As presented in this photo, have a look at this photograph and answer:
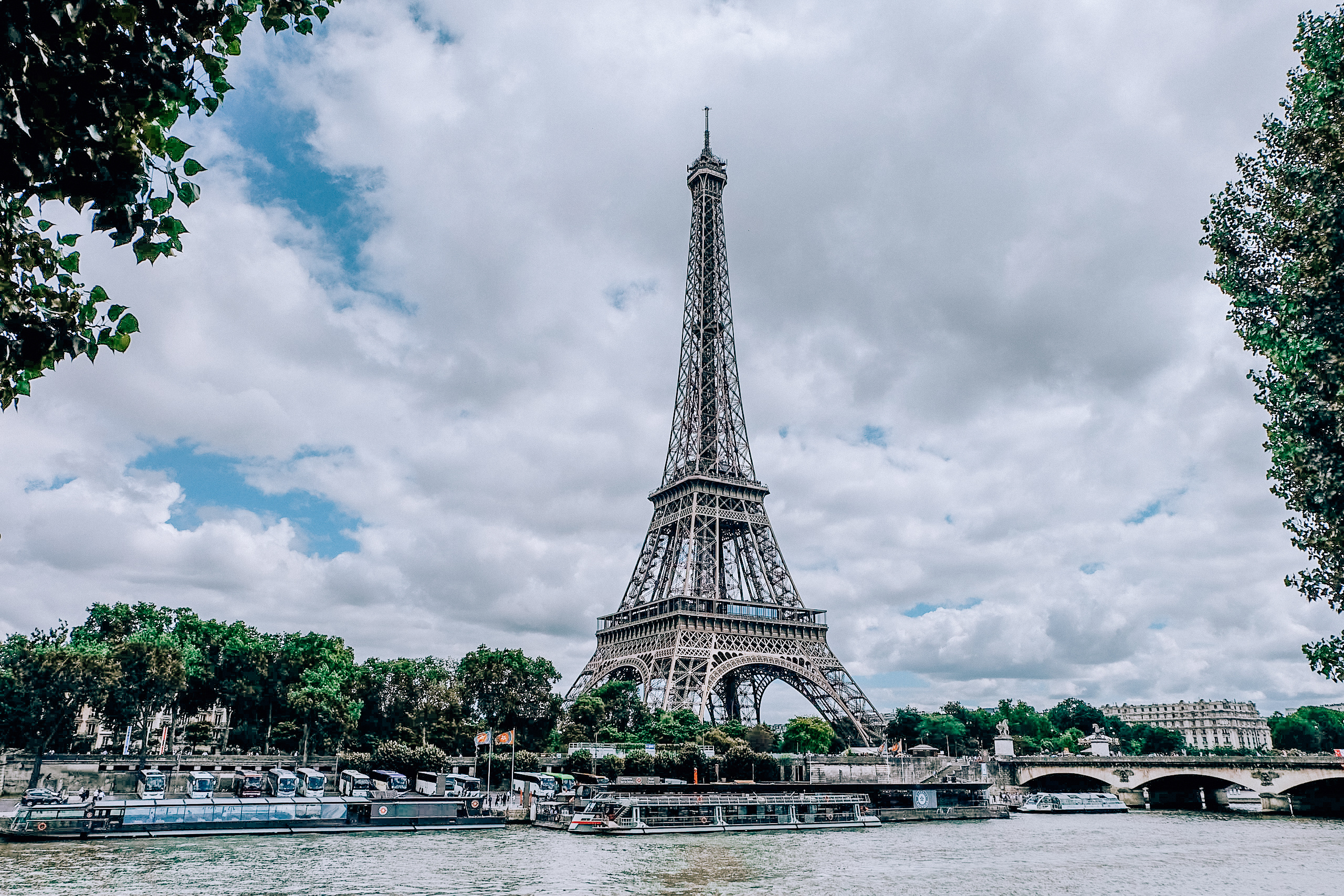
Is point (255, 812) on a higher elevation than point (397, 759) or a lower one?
lower

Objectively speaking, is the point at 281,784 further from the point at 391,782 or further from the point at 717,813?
the point at 717,813

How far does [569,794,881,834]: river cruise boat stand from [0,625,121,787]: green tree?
38186 mm

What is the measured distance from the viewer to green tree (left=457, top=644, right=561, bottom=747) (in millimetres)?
84500

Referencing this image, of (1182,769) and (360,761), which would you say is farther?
(1182,769)

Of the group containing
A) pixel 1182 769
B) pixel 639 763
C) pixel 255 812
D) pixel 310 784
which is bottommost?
pixel 1182 769

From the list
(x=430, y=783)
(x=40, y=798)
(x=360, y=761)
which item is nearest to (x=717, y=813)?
(x=430, y=783)

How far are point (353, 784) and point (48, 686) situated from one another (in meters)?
23.7

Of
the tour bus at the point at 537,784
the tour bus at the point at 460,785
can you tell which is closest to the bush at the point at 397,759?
the tour bus at the point at 460,785

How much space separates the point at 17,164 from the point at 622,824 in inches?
2142

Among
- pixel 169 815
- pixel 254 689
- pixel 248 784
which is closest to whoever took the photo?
pixel 169 815

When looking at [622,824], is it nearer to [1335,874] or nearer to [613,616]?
[1335,874]

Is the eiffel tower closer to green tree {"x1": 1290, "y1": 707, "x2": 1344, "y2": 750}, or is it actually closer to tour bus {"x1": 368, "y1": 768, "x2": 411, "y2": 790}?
tour bus {"x1": 368, "y1": 768, "x2": 411, "y2": 790}

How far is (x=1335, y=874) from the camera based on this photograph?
41500 mm

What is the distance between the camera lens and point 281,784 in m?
60.9
